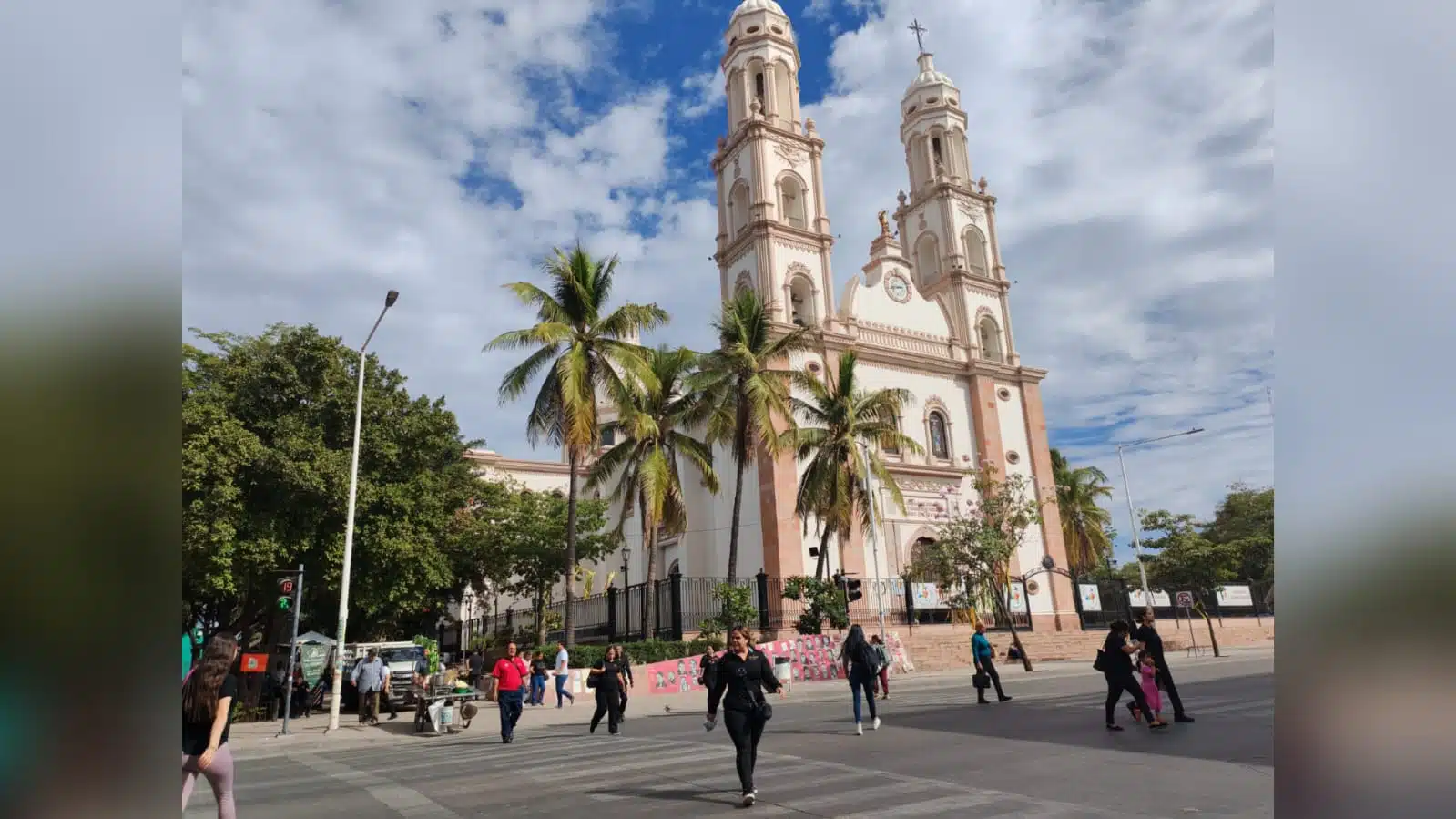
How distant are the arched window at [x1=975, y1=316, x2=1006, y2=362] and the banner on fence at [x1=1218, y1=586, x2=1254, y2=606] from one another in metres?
14.6

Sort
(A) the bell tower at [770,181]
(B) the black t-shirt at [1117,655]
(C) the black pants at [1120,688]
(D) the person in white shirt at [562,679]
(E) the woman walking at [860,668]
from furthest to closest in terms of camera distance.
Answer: (A) the bell tower at [770,181] < (D) the person in white shirt at [562,679] < (E) the woman walking at [860,668] < (B) the black t-shirt at [1117,655] < (C) the black pants at [1120,688]

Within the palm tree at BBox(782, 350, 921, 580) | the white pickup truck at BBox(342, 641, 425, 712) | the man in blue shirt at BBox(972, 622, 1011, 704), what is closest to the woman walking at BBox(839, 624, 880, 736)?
the man in blue shirt at BBox(972, 622, 1011, 704)

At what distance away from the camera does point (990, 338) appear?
138 feet

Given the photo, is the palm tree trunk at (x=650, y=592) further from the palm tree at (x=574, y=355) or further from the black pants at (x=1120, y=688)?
the black pants at (x=1120, y=688)

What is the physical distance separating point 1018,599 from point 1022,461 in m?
6.81

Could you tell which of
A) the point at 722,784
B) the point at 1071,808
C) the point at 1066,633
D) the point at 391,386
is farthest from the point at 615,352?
the point at 1066,633

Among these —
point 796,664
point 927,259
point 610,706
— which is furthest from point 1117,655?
point 927,259

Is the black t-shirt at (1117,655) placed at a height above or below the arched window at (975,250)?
below

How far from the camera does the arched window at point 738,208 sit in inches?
1484

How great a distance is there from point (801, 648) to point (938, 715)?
37.9 feet

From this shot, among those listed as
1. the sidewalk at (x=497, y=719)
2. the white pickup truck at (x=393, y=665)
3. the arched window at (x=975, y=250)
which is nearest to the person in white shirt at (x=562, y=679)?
the sidewalk at (x=497, y=719)

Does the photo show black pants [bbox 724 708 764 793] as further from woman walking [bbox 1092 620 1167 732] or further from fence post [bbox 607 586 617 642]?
fence post [bbox 607 586 617 642]

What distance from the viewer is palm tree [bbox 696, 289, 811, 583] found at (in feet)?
87.6

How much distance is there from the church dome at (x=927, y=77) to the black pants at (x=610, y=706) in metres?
39.4
